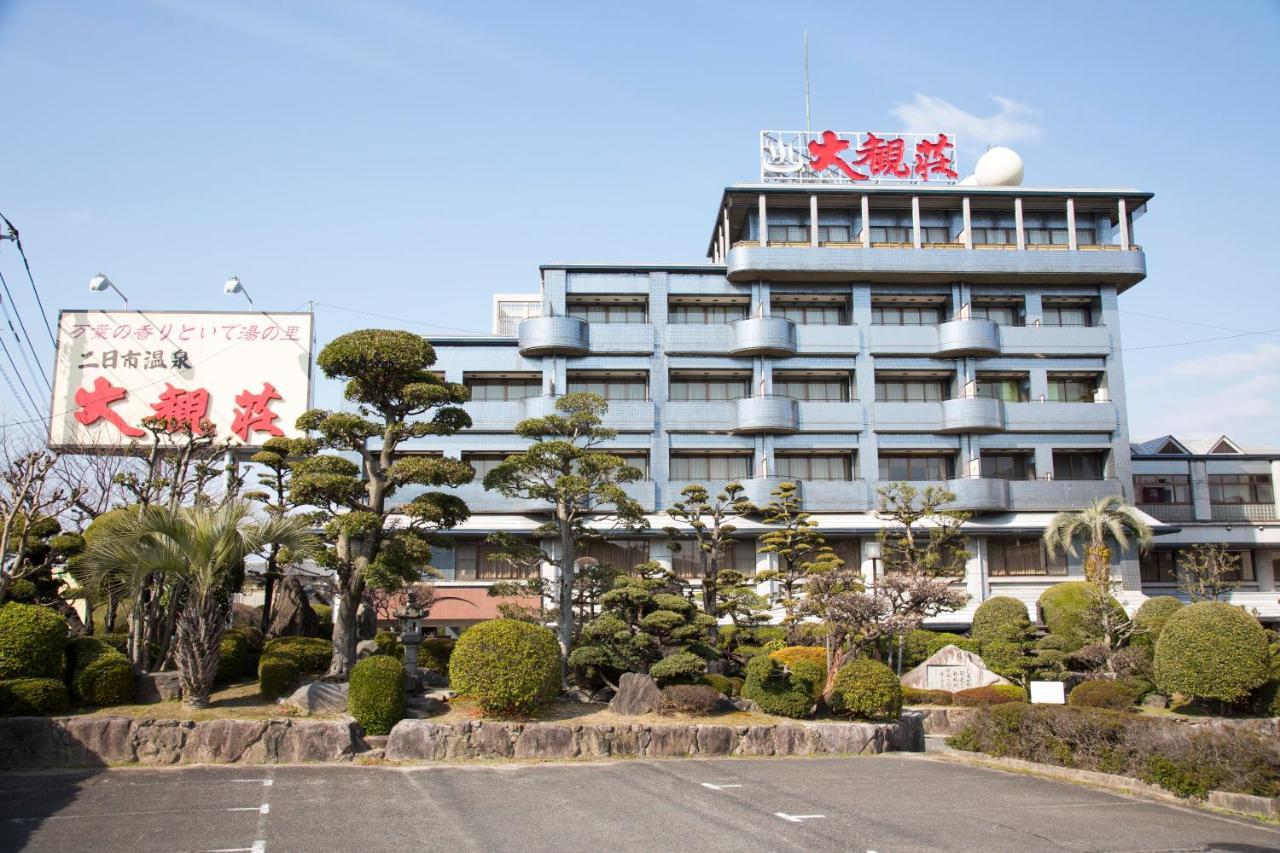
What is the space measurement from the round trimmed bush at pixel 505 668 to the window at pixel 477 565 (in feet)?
70.1

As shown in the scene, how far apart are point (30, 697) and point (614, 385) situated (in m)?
28.4

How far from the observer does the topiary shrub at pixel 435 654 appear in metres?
25.7

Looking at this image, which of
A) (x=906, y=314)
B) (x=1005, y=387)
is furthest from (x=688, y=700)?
(x=1005, y=387)

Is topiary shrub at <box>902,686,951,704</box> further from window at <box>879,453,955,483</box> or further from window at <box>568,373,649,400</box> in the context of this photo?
window at <box>568,373,649,400</box>

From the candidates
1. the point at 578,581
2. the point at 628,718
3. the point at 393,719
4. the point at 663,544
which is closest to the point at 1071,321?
the point at 663,544

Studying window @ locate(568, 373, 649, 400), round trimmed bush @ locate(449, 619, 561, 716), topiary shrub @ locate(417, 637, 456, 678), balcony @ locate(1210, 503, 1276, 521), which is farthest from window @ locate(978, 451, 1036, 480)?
round trimmed bush @ locate(449, 619, 561, 716)

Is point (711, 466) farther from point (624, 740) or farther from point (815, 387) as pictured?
point (624, 740)

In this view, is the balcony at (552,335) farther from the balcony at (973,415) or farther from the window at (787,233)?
the balcony at (973,415)

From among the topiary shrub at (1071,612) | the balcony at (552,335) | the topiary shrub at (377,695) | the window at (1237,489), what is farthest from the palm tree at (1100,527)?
the topiary shrub at (377,695)

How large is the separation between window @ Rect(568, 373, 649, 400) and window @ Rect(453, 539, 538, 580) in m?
8.04

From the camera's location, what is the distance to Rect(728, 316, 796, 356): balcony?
42.3 m

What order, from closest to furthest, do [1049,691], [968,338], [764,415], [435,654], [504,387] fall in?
1. [1049,691]
2. [435,654]
3. [764,415]
4. [968,338]
5. [504,387]

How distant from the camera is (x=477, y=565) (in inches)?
1655

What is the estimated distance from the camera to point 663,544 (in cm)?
4172
